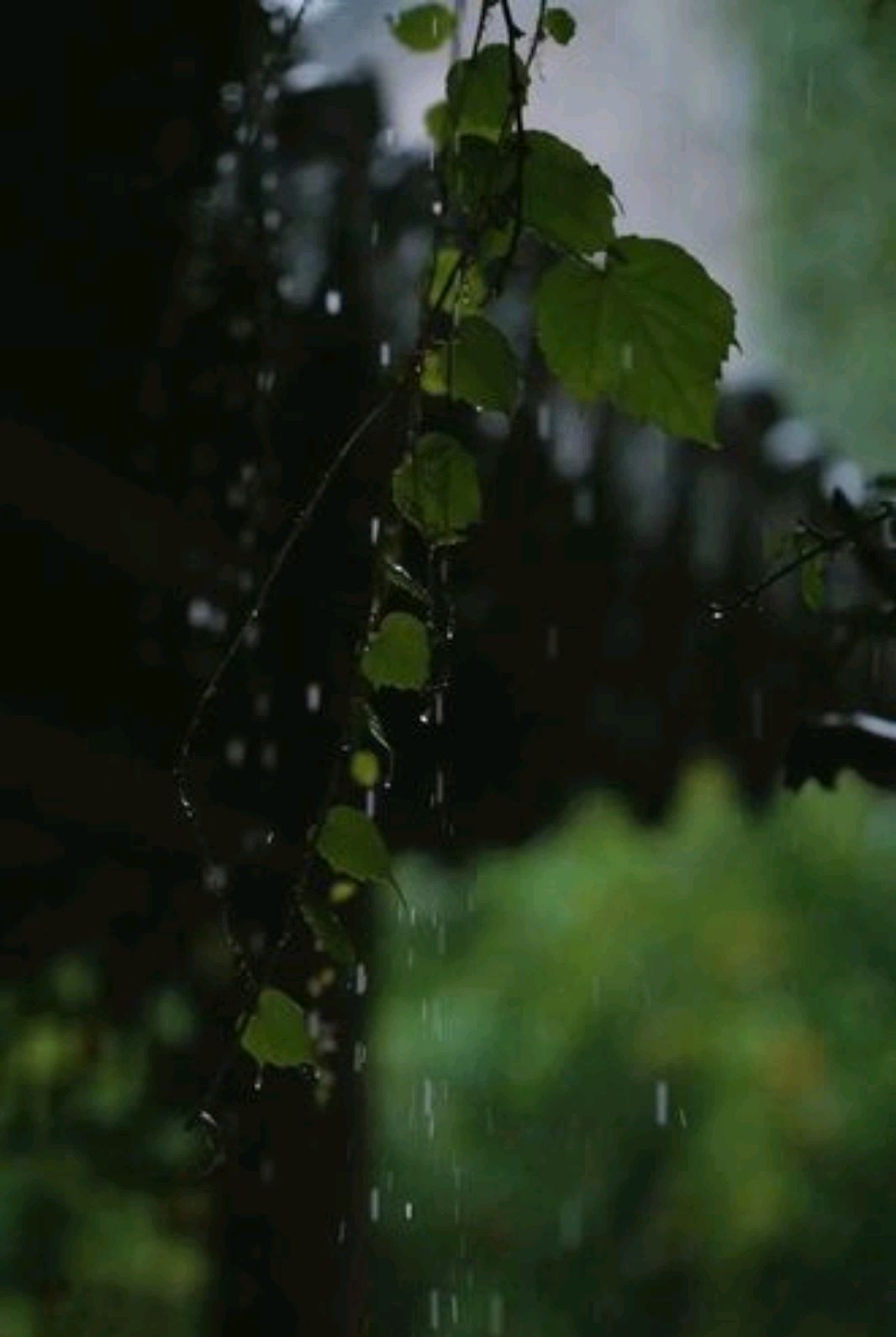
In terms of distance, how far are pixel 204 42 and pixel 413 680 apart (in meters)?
1.04

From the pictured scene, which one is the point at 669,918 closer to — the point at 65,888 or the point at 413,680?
the point at 65,888

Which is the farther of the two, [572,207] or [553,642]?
[553,642]

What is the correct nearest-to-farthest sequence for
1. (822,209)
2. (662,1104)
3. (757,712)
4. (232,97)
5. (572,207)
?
1. (572,207)
2. (232,97)
3. (757,712)
4. (822,209)
5. (662,1104)

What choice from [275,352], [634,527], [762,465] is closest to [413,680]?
[275,352]

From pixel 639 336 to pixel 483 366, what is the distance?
4cm

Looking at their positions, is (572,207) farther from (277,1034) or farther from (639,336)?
(277,1034)

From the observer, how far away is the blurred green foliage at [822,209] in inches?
102

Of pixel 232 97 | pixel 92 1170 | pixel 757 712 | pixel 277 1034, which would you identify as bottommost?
pixel 92 1170

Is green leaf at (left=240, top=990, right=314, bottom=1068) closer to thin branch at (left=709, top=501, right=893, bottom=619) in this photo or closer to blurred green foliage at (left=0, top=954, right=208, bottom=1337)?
thin branch at (left=709, top=501, right=893, bottom=619)

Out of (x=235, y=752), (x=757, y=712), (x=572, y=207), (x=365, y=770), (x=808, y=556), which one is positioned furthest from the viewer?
(x=757, y=712)

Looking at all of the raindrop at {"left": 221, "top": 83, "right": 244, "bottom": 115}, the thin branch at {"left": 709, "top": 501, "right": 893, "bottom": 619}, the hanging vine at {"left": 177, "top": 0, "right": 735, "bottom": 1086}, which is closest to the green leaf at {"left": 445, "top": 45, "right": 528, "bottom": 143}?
the hanging vine at {"left": 177, "top": 0, "right": 735, "bottom": 1086}

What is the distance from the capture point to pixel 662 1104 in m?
3.56

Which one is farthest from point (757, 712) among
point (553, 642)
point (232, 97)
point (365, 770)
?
point (365, 770)

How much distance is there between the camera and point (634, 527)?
253cm
